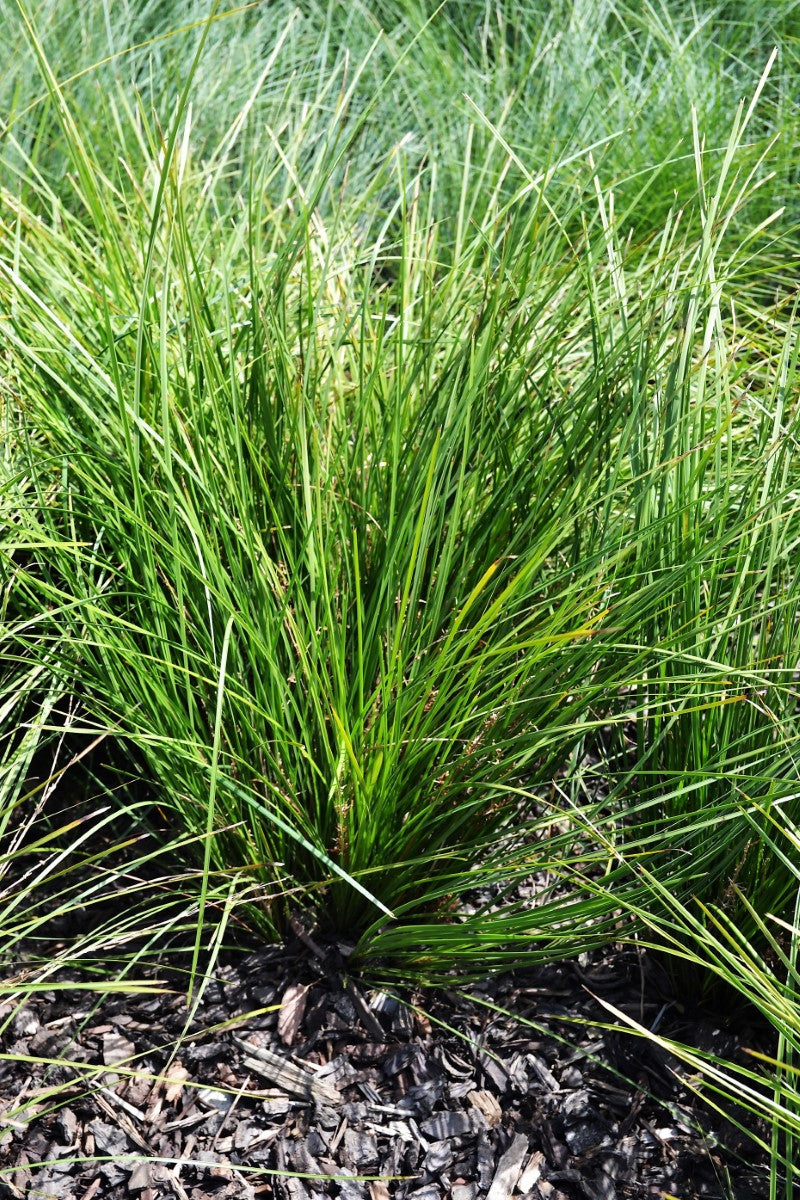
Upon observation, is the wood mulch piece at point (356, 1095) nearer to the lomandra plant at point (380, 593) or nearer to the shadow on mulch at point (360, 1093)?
the shadow on mulch at point (360, 1093)

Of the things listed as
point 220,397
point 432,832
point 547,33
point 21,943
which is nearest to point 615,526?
point 432,832

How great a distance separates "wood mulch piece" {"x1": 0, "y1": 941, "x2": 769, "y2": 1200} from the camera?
1374 millimetres

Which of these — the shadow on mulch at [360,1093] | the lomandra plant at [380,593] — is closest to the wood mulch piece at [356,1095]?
the shadow on mulch at [360,1093]

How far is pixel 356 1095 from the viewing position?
1.46m

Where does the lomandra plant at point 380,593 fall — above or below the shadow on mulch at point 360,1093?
above

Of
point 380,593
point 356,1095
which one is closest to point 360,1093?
point 356,1095

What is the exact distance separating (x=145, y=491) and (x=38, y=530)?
230mm

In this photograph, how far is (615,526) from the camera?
5.17ft

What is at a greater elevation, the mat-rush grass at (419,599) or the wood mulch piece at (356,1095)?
the mat-rush grass at (419,599)

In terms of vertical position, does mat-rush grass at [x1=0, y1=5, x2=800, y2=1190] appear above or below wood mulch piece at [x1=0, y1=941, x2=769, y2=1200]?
above

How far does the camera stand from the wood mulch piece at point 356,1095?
1.37m

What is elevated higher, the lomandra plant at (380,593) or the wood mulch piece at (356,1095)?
the lomandra plant at (380,593)

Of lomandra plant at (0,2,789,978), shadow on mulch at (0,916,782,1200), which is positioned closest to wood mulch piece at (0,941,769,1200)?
shadow on mulch at (0,916,782,1200)

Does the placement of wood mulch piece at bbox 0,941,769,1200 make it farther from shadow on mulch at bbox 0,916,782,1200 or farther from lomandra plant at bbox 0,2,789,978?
lomandra plant at bbox 0,2,789,978
